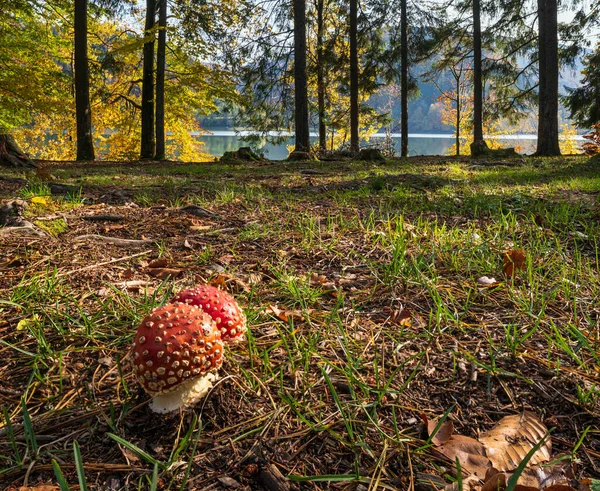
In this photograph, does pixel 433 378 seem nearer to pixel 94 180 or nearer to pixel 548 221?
pixel 548 221

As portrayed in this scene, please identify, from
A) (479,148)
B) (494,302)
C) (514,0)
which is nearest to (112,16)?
(479,148)

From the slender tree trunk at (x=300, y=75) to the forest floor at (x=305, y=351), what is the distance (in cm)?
779

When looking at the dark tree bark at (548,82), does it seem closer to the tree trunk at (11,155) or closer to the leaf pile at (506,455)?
the leaf pile at (506,455)

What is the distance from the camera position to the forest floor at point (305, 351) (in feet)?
3.14

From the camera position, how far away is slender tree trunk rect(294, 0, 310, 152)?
389 inches

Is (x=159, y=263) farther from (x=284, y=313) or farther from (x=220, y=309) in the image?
(x=220, y=309)

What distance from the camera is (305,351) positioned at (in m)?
1.29

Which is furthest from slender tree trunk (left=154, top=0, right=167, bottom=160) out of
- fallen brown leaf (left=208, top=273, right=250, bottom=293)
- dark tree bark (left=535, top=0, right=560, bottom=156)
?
fallen brown leaf (left=208, top=273, right=250, bottom=293)

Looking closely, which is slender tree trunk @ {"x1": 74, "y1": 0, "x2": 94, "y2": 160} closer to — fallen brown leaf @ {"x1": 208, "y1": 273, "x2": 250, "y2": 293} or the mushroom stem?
fallen brown leaf @ {"x1": 208, "y1": 273, "x2": 250, "y2": 293}

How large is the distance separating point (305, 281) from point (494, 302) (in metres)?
0.80

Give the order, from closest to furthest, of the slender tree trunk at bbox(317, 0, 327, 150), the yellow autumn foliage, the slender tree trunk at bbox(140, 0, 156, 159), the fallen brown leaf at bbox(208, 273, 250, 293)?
the fallen brown leaf at bbox(208, 273, 250, 293) → the yellow autumn foliage → the slender tree trunk at bbox(140, 0, 156, 159) → the slender tree trunk at bbox(317, 0, 327, 150)

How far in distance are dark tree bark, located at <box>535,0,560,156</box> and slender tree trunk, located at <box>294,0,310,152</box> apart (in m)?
5.64

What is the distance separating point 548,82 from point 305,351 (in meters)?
11.3

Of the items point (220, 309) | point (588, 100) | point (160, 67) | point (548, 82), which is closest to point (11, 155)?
point (160, 67)
